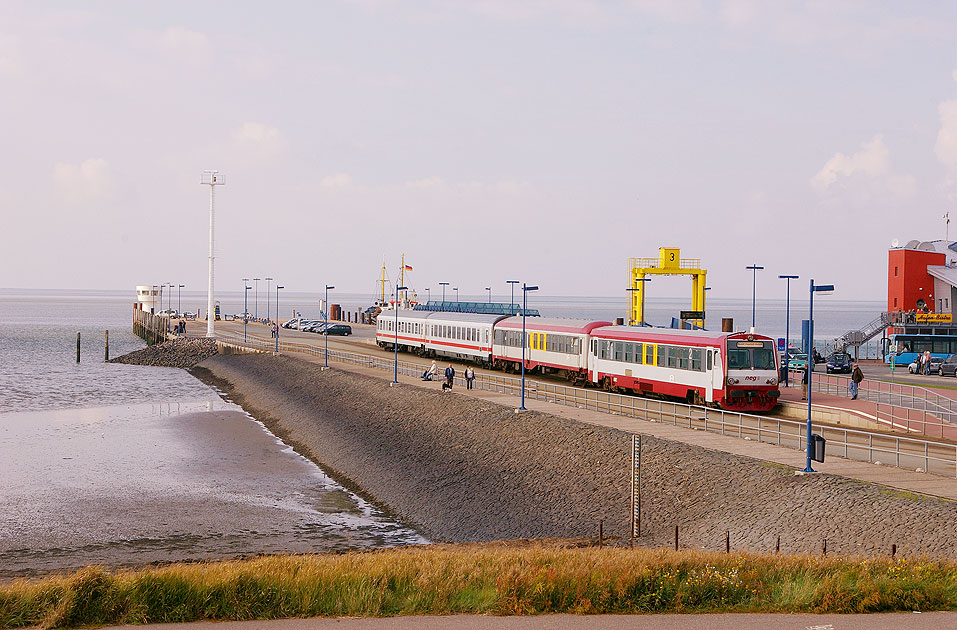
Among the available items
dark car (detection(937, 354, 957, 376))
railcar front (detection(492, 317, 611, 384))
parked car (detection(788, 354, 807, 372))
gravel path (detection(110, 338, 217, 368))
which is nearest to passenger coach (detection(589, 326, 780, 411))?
railcar front (detection(492, 317, 611, 384))

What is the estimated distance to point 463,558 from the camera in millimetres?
18312

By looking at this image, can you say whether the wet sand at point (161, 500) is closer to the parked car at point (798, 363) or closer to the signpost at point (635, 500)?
the signpost at point (635, 500)

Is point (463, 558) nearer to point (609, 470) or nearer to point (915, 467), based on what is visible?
point (609, 470)

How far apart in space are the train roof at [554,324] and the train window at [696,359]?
1012 centimetres

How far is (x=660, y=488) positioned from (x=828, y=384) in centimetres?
2218

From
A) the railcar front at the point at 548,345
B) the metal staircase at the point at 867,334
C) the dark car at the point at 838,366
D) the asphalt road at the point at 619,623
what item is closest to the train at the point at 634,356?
the railcar front at the point at 548,345

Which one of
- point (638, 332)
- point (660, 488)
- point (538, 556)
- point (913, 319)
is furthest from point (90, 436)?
point (913, 319)

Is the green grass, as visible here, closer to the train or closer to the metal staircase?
the train

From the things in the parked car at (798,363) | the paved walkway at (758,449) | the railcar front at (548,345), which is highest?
the railcar front at (548,345)

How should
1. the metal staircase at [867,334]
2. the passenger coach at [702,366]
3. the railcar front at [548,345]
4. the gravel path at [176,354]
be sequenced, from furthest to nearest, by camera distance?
the gravel path at [176,354] → the metal staircase at [867,334] → the railcar front at [548,345] → the passenger coach at [702,366]

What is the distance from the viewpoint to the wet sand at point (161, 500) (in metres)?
25.6

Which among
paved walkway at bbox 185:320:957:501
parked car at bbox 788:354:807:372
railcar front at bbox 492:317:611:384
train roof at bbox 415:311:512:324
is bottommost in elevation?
paved walkway at bbox 185:320:957:501

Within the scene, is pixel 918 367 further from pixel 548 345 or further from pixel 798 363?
pixel 548 345

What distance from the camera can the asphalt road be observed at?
13844mm
